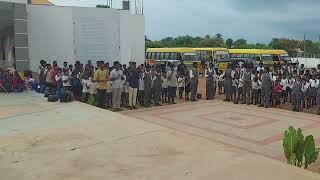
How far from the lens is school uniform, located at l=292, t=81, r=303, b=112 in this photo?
45.1 ft

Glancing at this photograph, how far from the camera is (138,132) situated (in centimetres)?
829

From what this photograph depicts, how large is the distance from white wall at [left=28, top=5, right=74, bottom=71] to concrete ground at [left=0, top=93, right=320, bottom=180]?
519cm

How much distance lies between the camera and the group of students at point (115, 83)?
44.2 feet

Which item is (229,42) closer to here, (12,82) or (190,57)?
(190,57)

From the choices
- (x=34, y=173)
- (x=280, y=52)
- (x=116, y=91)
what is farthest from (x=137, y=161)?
(x=280, y=52)

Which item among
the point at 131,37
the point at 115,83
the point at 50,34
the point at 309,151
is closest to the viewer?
the point at 309,151

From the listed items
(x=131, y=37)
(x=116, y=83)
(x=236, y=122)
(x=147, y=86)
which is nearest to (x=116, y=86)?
(x=116, y=83)

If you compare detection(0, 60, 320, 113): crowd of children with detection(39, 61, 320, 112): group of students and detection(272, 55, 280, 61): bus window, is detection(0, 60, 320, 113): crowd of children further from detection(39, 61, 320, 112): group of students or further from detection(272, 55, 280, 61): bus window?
detection(272, 55, 280, 61): bus window

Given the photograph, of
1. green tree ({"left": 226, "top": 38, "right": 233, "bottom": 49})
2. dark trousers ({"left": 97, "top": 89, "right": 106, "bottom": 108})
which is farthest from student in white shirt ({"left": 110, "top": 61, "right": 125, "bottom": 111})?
green tree ({"left": 226, "top": 38, "right": 233, "bottom": 49})

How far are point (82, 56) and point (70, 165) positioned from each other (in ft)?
38.4

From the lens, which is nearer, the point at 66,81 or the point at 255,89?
the point at 66,81

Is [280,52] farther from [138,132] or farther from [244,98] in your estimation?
[138,132]

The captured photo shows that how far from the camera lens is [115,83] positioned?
44.2 ft

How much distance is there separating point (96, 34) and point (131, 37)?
1.75 m
